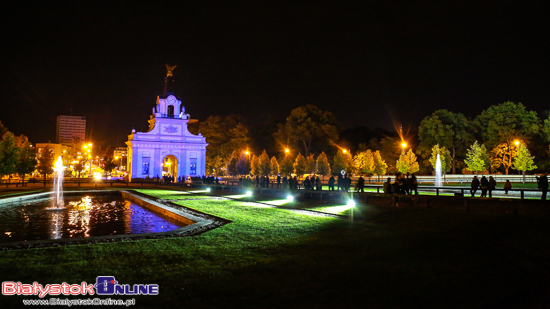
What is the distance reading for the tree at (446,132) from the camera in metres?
57.1

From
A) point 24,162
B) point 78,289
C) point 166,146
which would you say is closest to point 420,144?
point 166,146

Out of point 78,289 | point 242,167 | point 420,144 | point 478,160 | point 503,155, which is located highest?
point 420,144

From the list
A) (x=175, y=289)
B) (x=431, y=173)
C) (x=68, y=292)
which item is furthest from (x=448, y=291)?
(x=431, y=173)

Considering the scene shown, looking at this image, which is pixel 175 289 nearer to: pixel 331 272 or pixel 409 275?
pixel 331 272

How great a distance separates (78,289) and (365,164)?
54809 mm

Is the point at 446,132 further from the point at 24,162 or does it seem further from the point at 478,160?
the point at 24,162

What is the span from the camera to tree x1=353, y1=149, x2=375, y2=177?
56875 millimetres

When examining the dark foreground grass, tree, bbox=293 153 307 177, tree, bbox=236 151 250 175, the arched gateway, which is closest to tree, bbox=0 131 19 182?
the arched gateway

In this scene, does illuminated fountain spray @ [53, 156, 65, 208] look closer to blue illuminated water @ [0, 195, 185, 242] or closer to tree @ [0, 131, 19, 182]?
blue illuminated water @ [0, 195, 185, 242]

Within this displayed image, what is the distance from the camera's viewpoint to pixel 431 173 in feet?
193

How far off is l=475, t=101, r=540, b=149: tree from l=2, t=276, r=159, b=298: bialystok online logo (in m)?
59.2

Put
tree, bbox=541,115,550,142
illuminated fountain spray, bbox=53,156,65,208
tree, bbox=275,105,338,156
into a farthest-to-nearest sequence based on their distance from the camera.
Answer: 1. tree, bbox=275,105,338,156
2. tree, bbox=541,115,550,142
3. illuminated fountain spray, bbox=53,156,65,208

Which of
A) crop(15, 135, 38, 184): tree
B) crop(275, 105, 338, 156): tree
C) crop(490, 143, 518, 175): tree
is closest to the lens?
crop(15, 135, 38, 184): tree

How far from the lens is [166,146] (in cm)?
6450
